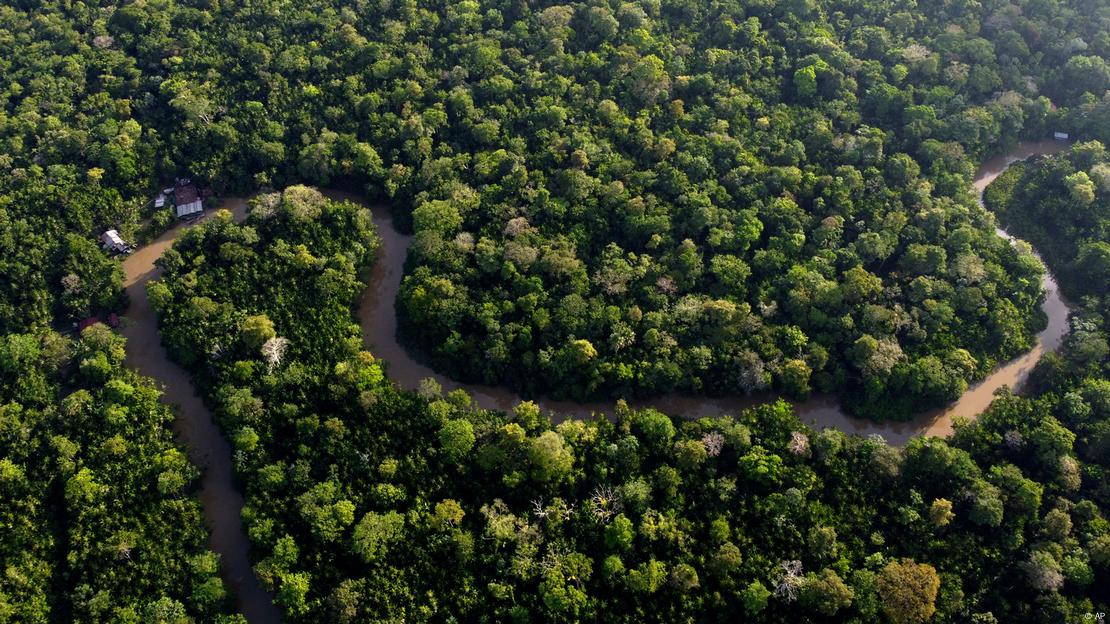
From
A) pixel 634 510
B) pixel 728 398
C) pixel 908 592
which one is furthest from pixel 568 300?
pixel 908 592

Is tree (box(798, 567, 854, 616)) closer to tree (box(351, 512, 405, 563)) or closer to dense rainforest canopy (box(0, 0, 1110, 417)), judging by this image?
dense rainforest canopy (box(0, 0, 1110, 417))

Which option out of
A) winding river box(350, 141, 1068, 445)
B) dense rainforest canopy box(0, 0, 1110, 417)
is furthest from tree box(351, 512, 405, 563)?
dense rainforest canopy box(0, 0, 1110, 417)

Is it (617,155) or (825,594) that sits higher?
(617,155)

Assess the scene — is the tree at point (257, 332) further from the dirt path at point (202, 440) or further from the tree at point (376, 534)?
the tree at point (376, 534)

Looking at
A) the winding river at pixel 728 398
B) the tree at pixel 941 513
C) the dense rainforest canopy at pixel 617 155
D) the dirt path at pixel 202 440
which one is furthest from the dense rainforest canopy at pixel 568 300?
the dirt path at pixel 202 440

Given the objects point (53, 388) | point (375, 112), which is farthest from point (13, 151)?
point (375, 112)

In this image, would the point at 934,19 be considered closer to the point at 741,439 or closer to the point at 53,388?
the point at 741,439

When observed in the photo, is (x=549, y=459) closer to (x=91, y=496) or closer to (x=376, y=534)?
(x=376, y=534)

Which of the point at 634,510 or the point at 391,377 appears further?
the point at 391,377
